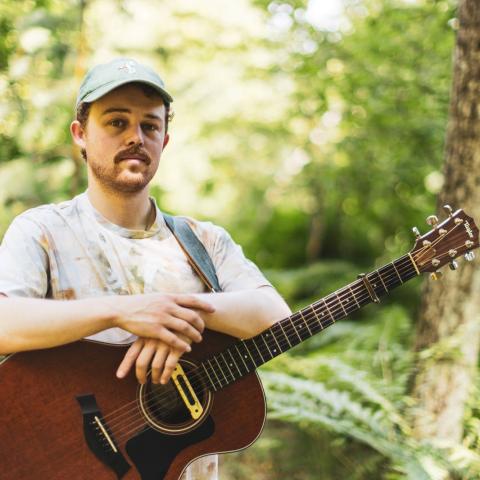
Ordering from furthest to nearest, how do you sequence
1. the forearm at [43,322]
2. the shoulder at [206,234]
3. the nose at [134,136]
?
the shoulder at [206,234] → the nose at [134,136] → the forearm at [43,322]

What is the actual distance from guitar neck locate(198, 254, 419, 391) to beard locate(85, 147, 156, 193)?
64 centimetres

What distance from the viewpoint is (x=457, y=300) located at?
3.25 metres

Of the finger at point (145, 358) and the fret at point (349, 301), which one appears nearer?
the finger at point (145, 358)

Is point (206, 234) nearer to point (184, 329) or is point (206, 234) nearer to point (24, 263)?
point (184, 329)

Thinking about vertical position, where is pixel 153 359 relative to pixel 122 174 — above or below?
below

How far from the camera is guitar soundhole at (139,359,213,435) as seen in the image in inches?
75.2

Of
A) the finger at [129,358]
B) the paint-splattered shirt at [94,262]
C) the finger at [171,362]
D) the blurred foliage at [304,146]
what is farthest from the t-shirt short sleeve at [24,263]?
the blurred foliage at [304,146]

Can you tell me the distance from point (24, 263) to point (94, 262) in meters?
0.22

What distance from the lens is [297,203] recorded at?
941cm

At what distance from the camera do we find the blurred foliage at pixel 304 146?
12.8 ft

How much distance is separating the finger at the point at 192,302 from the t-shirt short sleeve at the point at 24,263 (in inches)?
16.6

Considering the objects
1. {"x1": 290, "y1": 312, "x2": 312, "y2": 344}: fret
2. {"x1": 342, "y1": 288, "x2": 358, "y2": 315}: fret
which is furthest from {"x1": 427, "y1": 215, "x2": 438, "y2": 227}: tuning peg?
{"x1": 290, "y1": 312, "x2": 312, "y2": 344}: fret

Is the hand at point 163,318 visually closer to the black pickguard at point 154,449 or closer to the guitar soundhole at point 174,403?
the guitar soundhole at point 174,403

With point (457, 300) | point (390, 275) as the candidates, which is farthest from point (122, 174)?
point (457, 300)
